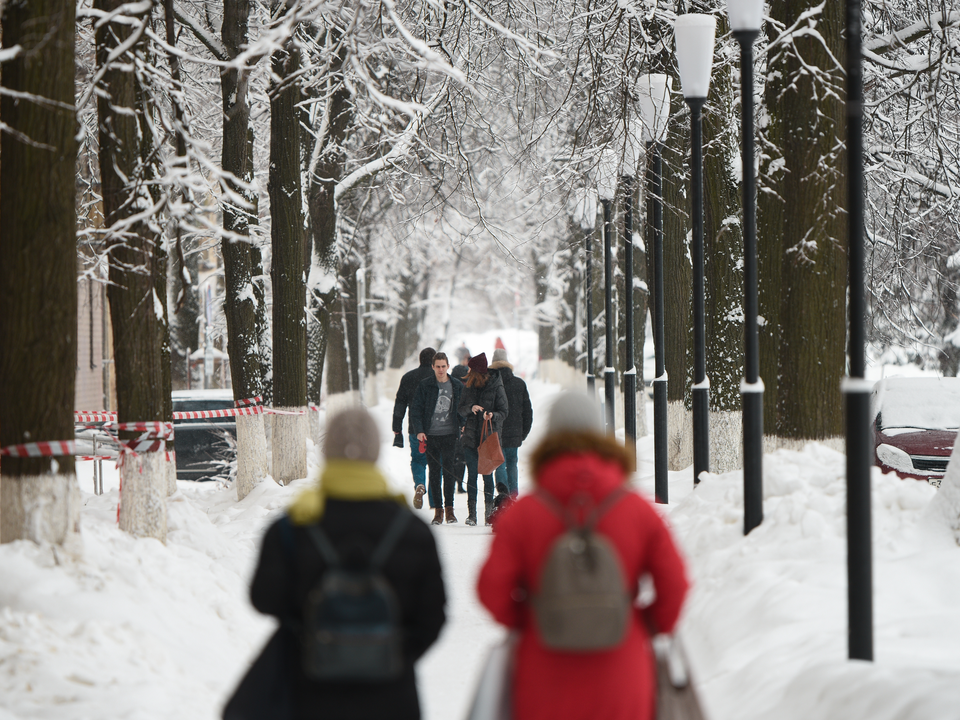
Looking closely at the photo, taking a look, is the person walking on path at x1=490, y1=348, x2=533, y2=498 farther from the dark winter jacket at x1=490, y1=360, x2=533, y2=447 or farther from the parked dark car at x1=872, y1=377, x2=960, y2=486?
the parked dark car at x1=872, y1=377, x2=960, y2=486

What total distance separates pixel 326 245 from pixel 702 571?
12089 millimetres

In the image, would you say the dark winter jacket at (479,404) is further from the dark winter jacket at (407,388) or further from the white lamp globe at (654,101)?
the white lamp globe at (654,101)

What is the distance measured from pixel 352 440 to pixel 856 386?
2.91 m

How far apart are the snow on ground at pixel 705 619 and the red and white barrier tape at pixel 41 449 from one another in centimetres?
54

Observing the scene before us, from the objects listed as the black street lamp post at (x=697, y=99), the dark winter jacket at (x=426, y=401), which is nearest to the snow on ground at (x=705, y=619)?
the black street lamp post at (x=697, y=99)

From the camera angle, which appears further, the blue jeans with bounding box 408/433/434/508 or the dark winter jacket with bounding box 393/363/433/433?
the dark winter jacket with bounding box 393/363/433/433

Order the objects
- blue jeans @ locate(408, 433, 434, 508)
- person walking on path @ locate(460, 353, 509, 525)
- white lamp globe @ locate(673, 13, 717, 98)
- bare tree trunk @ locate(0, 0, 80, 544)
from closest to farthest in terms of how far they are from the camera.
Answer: bare tree trunk @ locate(0, 0, 80, 544)
white lamp globe @ locate(673, 13, 717, 98)
person walking on path @ locate(460, 353, 509, 525)
blue jeans @ locate(408, 433, 434, 508)

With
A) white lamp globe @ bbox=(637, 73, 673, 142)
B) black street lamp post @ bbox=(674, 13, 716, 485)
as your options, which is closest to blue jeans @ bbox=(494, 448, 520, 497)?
black street lamp post @ bbox=(674, 13, 716, 485)

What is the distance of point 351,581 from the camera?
10.3 ft

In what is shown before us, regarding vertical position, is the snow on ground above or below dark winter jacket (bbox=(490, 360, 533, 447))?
below

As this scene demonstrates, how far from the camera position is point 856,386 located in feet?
17.3

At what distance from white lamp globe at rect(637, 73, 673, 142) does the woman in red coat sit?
8452 mm

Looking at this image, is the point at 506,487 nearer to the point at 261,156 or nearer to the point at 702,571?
the point at 702,571

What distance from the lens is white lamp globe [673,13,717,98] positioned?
929 cm
